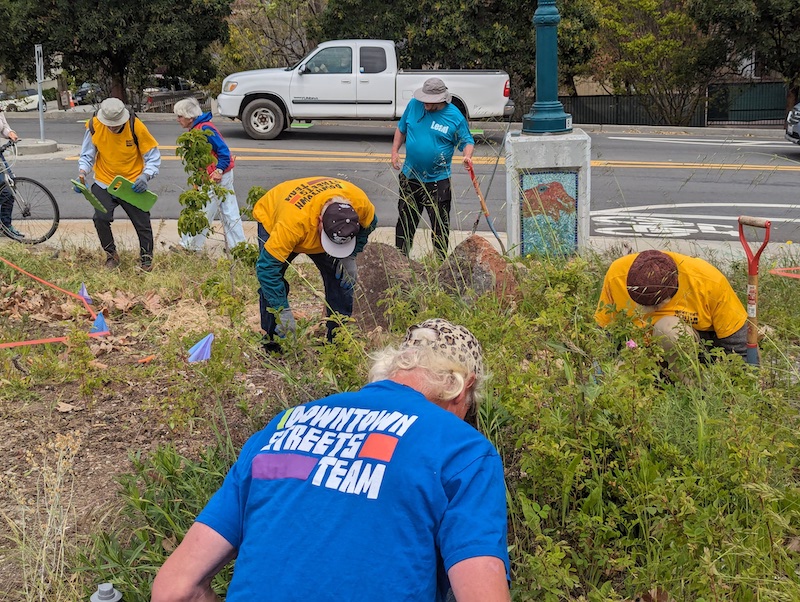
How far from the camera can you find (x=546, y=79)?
6.73m

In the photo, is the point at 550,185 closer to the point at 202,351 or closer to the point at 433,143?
the point at 433,143

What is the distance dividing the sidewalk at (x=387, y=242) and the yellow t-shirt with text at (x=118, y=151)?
0.66m

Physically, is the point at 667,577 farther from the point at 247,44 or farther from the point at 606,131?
the point at 247,44

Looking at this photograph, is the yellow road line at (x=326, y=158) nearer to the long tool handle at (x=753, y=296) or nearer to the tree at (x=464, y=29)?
the tree at (x=464, y=29)

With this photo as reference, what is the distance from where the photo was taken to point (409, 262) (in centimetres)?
558

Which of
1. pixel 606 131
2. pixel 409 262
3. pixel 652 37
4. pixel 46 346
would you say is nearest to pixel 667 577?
pixel 409 262

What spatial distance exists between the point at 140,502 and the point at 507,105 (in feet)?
47.0

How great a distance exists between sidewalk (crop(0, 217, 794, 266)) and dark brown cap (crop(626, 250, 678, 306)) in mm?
2369

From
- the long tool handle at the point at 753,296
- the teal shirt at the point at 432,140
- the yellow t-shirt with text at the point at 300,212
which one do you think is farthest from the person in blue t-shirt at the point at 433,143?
the long tool handle at the point at 753,296

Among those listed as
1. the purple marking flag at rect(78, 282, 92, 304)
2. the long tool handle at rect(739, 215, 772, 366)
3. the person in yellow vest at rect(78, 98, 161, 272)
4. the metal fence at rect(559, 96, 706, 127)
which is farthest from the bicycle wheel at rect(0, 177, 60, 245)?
the metal fence at rect(559, 96, 706, 127)

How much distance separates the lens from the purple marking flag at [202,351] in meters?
3.92

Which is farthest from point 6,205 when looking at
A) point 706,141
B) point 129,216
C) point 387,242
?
point 706,141

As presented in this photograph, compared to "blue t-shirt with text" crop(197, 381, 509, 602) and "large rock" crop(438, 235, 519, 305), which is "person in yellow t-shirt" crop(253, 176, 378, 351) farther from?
"blue t-shirt with text" crop(197, 381, 509, 602)

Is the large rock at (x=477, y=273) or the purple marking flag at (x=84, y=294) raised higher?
the large rock at (x=477, y=273)
